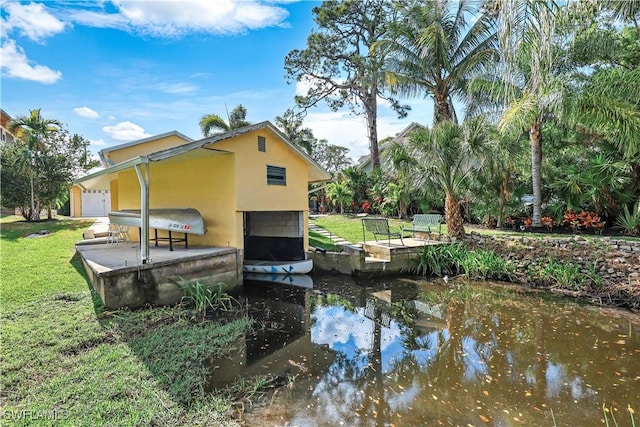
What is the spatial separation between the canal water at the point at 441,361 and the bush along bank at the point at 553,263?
2.79 ft

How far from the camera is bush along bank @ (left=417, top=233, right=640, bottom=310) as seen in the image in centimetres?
863

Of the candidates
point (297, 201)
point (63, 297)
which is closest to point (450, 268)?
point (297, 201)

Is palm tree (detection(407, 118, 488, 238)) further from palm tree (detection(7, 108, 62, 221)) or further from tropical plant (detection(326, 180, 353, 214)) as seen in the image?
palm tree (detection(7, 108, 62, 221))

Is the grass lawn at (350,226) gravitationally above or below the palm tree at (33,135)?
below

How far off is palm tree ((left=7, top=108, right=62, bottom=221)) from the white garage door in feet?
27.3

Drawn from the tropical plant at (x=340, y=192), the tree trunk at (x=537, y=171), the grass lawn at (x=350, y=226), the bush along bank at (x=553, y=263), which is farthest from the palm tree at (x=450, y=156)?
the tropical plant at (x=340, y=192)

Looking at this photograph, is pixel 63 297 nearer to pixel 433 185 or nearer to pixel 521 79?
pixel 433 185

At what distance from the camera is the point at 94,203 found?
27.4 m

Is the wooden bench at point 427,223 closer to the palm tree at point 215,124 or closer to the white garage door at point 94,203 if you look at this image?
the palm tree at point 215,124

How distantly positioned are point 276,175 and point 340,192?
13306 mm

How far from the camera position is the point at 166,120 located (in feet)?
64.4

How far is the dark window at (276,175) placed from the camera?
11.4 m

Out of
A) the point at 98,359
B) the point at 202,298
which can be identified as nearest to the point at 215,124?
the point at 202,298

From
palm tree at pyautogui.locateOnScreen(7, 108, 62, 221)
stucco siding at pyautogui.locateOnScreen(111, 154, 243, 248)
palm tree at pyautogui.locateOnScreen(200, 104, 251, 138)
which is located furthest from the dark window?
palm tree at pyautogui.locateOnScreen(7, 108, 62, 221)
